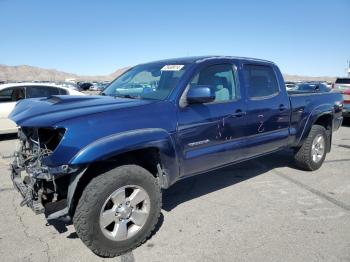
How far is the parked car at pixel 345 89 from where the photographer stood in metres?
11.7

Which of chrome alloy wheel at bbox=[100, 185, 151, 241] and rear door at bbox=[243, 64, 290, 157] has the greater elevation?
rear door at bbox=[243, 64, 290, 157]

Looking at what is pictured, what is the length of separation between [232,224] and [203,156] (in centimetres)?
86

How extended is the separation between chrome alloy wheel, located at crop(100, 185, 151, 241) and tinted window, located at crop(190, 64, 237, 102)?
1.53 meters

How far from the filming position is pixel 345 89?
12539 millimetres

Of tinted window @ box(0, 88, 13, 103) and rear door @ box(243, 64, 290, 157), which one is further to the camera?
tinted window @ box(0, 88, 13, 103)

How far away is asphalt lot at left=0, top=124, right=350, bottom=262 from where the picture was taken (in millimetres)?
3264

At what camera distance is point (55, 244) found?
136 inches

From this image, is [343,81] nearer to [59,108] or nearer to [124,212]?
[124,212]

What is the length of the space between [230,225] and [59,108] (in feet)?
7.44

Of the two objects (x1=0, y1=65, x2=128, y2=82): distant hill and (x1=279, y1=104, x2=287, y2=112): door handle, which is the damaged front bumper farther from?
(x1=0, y1=65, x2=128, y2=82): distant hill

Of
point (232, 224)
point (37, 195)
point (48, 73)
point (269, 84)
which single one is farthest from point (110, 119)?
point (48, 73)

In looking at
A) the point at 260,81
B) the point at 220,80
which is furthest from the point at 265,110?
the point at 220,80

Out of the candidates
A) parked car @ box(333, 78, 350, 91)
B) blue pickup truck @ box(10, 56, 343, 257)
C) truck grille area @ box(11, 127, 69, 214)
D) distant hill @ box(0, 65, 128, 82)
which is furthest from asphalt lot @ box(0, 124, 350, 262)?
distant hill @ box(0, 65, 128, 82)

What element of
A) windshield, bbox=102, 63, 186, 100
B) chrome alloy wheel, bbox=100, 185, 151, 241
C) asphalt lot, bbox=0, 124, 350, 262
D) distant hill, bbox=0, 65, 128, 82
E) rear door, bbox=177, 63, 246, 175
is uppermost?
Answer: distant hill, bbox=0, 65, 128, 82
